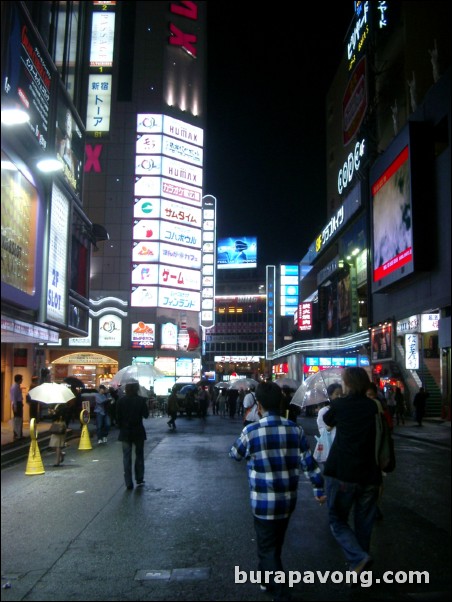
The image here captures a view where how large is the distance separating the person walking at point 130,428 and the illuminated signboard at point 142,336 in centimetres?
4043

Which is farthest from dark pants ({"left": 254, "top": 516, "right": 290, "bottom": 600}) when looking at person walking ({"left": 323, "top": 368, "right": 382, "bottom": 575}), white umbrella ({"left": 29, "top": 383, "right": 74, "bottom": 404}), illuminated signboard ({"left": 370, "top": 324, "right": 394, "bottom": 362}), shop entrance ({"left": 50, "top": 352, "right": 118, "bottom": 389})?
shop entrance ({"left": 50, "top": 352, "right": 118, "bottom": 389})

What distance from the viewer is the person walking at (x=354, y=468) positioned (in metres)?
5.07

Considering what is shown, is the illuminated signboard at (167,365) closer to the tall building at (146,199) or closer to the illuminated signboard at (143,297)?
the tall building at (146,199)

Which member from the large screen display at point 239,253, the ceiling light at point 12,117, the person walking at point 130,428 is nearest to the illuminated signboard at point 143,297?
the person walking at point 130,428

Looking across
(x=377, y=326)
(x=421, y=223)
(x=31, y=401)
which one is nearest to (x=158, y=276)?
(x=377, y=326)

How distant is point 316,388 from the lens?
35.9 ft

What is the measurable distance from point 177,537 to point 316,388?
4.80 m

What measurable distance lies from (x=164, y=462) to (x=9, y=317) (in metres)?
11.6

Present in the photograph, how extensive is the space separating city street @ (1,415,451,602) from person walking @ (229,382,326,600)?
1.45ft

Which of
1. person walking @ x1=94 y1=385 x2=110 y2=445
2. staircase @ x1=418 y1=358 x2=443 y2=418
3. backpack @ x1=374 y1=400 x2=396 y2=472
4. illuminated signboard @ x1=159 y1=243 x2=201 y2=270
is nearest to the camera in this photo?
backpack @ x1=374 y1=400 x2=396 y2=472

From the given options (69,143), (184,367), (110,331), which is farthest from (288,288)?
(69,143)

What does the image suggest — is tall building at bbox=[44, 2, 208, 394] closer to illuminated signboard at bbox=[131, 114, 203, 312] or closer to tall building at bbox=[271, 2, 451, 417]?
illuminated signboard at bbox=[131, 114, 203, 312]

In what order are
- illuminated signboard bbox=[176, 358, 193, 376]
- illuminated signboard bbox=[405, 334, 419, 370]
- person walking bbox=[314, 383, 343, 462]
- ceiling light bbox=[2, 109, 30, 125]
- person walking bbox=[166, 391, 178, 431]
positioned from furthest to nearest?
illuminated signboard bbox=[176, 358, 193, 376], illuminated signboard bbox=[405, 334, 419, 370], person walking bbox=[166, 391, 178, 431], person walking bbox=[314, 383, 343, 462], ceiling light bbox=[2, 109, 30, 125]

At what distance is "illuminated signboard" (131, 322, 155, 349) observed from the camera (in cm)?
5055
